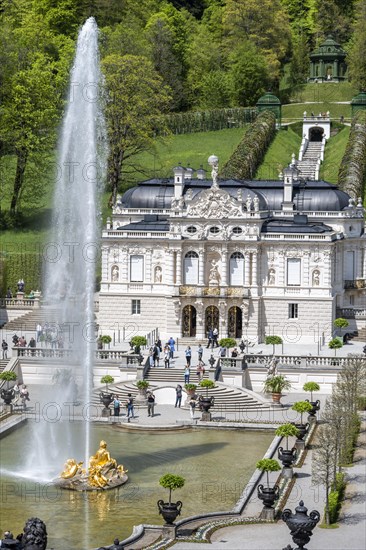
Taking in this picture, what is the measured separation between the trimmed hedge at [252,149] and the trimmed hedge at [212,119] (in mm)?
4493

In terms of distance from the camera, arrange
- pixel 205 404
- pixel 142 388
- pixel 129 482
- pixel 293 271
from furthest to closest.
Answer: pixel 293 271 < pixel 142 388 < pixel 205 404 < pixel 129 482

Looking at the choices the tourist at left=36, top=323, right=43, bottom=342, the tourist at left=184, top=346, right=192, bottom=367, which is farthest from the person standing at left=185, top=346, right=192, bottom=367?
the tourist at left=36, top=323, right=43, bottom=342

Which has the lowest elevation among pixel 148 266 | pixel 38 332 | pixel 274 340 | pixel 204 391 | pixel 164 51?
pixel 204 391

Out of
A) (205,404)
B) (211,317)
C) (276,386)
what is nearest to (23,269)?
(211,317)

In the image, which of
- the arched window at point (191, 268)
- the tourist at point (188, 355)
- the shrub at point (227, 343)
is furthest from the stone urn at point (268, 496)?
the arched window at point (191, 268)

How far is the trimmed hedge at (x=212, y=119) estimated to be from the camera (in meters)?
Answer: 127

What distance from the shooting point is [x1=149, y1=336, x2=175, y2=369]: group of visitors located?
70125 mm

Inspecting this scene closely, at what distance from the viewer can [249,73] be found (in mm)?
133750

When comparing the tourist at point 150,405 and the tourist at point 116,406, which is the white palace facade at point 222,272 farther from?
the tourist at point 116,406

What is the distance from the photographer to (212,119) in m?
128

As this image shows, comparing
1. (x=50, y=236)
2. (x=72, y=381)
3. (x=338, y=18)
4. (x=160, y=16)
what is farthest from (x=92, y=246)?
(x=338, y=18)

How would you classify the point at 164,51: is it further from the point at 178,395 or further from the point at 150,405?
the point at 150,405

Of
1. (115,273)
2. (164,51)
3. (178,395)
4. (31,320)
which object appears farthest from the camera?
(164,51)

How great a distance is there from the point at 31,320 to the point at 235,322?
12.3 metres
